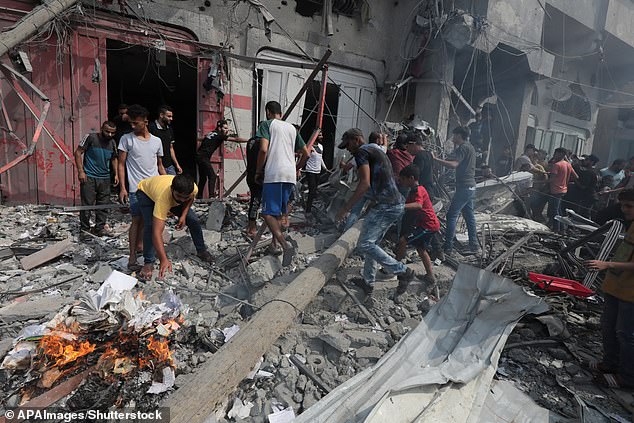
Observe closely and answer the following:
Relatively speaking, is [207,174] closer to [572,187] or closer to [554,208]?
[554,208]

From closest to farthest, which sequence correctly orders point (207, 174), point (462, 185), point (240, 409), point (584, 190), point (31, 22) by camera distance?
point (240, 409), point (31, 22), point (462, 185), point (207, 174), point (584, 190)

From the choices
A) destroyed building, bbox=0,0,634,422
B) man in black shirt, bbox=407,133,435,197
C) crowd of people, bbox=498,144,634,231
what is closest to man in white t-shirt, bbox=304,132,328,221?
destroyed building, bbox=0,0,634,422

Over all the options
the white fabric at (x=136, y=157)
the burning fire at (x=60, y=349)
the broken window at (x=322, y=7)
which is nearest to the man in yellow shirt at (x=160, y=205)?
the white fabric at (x=136, y=157)

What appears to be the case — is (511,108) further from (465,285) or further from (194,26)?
(465,285)

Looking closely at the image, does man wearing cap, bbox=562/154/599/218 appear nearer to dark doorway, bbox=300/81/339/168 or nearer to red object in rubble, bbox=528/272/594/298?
red object in rubble, bbox=528/272/594/298

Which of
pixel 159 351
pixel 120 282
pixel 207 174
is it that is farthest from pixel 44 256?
pixel 207 174

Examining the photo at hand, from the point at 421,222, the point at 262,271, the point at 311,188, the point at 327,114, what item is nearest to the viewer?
the point at 262,271

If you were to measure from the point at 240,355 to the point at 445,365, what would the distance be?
145 centimetres

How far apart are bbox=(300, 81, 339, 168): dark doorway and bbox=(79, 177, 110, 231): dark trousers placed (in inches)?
219

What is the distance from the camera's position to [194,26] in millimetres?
7105

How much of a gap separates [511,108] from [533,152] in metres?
2.45

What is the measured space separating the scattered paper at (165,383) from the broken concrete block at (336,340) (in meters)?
1.15

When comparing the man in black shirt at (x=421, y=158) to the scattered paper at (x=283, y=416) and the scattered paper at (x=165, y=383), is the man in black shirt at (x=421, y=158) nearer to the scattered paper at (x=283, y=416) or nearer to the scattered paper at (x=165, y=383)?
the scattered paper at (x=283, y=416)

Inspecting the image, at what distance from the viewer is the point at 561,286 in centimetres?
432
